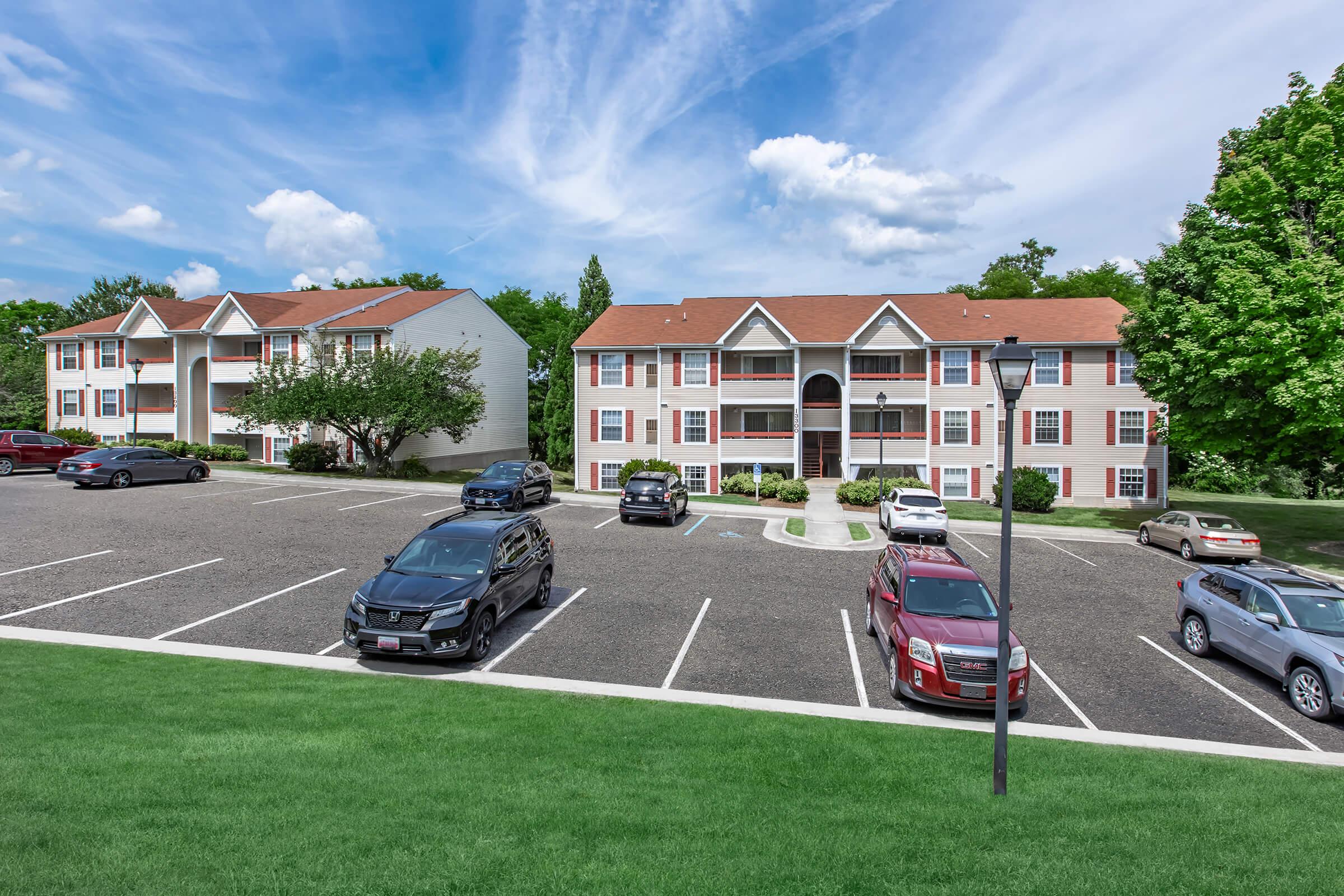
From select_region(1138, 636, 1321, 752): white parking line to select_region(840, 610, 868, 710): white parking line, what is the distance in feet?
17.8

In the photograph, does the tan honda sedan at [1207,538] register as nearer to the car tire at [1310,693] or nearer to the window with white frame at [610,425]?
the car tire at [1310,693]

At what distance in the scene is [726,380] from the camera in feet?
117

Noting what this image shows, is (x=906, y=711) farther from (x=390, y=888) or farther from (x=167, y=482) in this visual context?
(x=167, y=482)

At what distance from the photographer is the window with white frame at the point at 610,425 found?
36.8 metres

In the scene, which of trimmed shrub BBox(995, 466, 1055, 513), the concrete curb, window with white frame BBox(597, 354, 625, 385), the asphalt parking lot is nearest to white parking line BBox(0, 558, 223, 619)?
the asphalt parking lot

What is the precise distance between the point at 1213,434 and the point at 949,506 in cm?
1006

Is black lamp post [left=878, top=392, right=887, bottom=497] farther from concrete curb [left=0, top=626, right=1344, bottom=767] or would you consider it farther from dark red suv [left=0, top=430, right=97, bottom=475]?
dark red suv [left=0, top=430, right=97, bottom=475]

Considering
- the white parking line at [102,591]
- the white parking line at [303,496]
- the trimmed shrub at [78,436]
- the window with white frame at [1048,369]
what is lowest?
the white parking line at [102,591]

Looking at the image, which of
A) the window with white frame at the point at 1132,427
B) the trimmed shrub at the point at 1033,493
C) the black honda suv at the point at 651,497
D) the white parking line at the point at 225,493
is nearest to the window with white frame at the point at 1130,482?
the window with white frame at the point at 1132,427

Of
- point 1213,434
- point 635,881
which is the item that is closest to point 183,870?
point 635,881

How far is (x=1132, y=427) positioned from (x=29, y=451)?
4855 cm

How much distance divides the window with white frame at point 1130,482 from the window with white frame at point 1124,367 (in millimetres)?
4004

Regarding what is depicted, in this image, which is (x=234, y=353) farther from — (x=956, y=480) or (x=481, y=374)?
(x=956, y=480)

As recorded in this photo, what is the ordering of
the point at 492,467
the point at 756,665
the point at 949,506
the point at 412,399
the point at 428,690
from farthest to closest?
the point at 412,399 < the point at 949,506 < the point at 492,467 < the point at 756,665 < the point at 428,690
